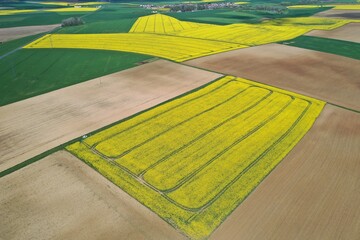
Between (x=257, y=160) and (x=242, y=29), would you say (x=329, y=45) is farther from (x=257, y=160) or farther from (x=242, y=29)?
(x=257, y=160)

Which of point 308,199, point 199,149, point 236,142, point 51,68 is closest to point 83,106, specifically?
point 199,149

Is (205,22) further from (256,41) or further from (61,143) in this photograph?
(61,143)

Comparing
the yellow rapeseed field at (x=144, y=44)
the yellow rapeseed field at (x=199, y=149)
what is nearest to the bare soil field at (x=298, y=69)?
the yellow rapeseed field at (x=199, y=149)

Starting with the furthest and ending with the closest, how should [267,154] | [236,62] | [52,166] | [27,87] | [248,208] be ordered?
[236,62]
[27,87]
[267,154]
[52,166]
[248,208]

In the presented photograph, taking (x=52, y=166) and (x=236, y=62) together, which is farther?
(x=236, y=62)

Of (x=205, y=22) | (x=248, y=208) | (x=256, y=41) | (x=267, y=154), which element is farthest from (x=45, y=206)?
(x=205, y=22)

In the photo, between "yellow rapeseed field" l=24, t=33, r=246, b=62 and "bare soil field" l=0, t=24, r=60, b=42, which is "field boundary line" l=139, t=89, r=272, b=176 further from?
"bare soil field" l=0, t=24, r=60, b=42
